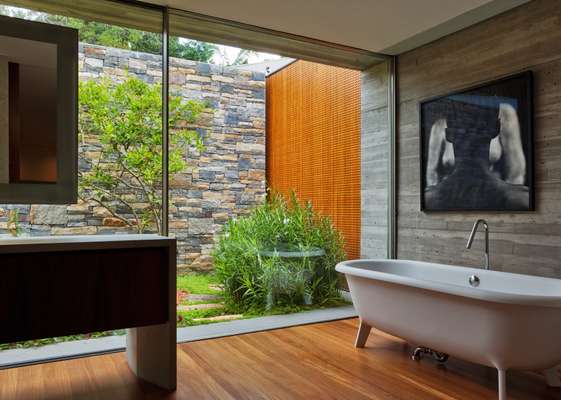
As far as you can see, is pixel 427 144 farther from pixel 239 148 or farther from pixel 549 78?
pixel 239 148

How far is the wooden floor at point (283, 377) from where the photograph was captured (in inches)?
91.3

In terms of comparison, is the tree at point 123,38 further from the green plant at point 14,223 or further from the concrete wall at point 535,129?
the concrete wall at point 535,129

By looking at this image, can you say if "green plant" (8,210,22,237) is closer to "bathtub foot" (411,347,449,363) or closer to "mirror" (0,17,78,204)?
"mirror" (0,17,78,204)

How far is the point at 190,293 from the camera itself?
11.3 feet

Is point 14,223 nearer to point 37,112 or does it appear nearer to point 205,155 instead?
point 37,112

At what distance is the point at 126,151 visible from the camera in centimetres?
319

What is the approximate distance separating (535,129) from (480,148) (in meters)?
0.41

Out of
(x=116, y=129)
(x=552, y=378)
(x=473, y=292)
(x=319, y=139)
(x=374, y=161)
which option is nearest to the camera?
(x=473, y=292)

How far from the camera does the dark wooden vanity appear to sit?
2.09 metres

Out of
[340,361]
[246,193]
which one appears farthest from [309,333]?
[246,193]

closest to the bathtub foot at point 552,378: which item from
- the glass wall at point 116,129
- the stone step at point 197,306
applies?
the stone step at point 197,306

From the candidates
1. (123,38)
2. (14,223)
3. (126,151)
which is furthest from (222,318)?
(123,38)

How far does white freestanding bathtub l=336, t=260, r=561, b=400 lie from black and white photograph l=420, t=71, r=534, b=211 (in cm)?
62

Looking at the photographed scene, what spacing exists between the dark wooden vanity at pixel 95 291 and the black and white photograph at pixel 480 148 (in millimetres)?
2208
